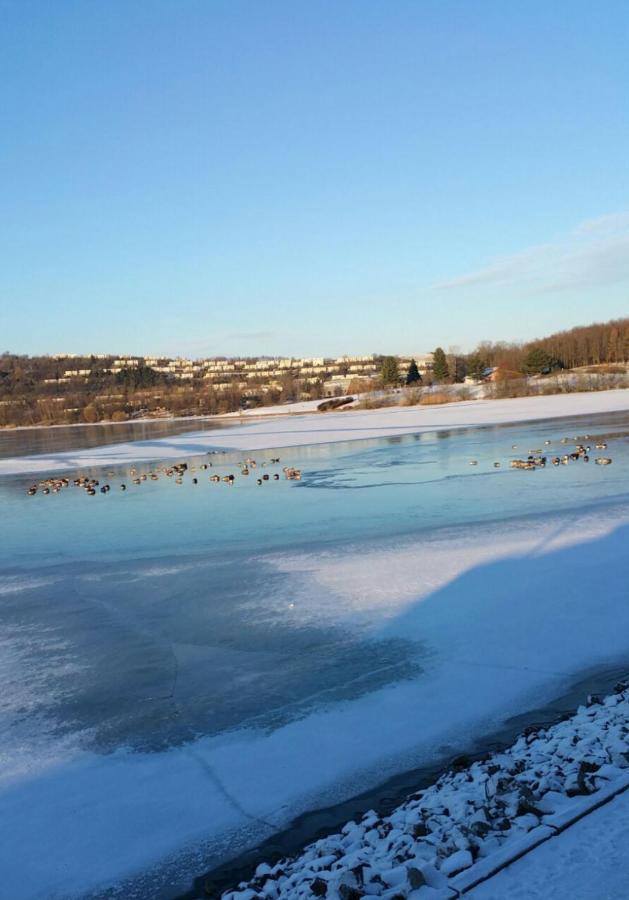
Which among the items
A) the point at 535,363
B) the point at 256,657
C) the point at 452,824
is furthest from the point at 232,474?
the point at 535,363

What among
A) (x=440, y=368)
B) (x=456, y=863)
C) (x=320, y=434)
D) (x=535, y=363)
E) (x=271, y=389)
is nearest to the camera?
(x=456, y=863)

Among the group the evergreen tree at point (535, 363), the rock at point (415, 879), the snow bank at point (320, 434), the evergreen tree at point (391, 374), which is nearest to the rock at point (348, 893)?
the rock at point (415, 879)

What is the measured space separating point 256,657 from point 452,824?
3088 mm

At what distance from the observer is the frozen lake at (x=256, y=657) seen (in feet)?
14.0

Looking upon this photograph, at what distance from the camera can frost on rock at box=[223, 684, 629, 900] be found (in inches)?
131

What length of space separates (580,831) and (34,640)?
573 cm

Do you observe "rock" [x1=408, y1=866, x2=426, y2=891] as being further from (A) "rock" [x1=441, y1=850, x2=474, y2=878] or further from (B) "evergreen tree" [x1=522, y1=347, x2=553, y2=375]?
(B) "evergreen tree" [x1=522, y1=347, x2=553, y2=375]

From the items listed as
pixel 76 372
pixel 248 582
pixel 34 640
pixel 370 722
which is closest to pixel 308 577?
pixel 248 582

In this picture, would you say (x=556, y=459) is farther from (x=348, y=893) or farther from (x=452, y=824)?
(x=348, y=893)

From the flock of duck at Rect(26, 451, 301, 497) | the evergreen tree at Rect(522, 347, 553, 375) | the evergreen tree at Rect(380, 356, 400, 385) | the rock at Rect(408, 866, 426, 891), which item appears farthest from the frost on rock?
the evergreen tree at Rect(380, 356, 400, 385)

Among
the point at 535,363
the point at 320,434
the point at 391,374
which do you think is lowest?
the point at 320,434

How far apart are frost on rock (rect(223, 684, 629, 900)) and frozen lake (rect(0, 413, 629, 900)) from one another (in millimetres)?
467

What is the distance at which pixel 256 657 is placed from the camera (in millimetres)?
6527

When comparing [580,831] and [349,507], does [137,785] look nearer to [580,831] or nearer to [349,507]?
[580,831]
